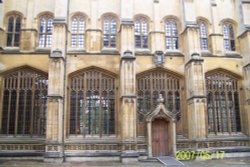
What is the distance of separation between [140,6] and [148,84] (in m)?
6.33

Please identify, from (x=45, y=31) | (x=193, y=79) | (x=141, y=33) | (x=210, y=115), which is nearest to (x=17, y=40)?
(x=45, y=31)

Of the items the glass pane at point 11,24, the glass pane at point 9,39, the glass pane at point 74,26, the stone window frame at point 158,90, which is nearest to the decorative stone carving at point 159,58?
the stone window frame at point 158,90

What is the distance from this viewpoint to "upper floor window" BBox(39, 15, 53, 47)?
20875 millimetres

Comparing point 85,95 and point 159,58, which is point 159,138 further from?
point 85,95

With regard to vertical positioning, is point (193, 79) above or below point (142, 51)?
below

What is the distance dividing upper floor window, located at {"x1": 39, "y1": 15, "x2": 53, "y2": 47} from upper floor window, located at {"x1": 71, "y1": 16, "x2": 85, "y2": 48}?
5.48 ft

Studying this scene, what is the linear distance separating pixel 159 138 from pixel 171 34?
8.18 metres

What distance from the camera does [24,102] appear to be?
19.6 m

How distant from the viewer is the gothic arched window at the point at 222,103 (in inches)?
820

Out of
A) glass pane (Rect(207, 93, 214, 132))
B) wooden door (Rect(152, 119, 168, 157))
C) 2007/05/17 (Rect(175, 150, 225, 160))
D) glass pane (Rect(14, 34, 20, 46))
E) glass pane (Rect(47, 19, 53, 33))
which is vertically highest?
glass pane (Rect(47, 19, 53, 33))

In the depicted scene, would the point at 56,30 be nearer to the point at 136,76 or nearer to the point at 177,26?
the point at 136,76

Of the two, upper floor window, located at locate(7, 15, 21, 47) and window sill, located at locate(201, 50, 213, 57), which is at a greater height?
A: upper floor window, located at locate(7, 15, 21, 47)

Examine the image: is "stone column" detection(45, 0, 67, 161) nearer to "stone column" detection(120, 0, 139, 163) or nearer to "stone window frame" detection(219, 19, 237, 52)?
"stone column" detection(120, 0, 139, 163)

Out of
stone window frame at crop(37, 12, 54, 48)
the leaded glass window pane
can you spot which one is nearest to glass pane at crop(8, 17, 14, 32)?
stone window frame at crop(37, 12, 54, 48)
